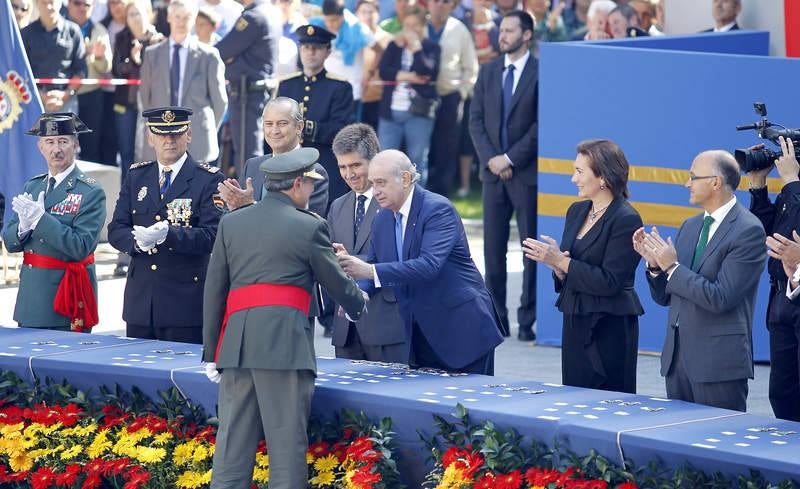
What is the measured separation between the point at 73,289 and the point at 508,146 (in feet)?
11.7

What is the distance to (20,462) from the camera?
7.30 m

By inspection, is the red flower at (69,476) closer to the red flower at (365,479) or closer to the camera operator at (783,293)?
the red flower at (365,479)

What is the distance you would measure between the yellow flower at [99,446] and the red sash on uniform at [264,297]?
0.81 meters

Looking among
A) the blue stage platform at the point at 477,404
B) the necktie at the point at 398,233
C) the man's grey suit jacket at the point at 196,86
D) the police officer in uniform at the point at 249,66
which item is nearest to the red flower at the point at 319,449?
the blue stage platform at the point at 477,404

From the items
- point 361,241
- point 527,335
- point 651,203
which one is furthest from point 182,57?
point 361,241

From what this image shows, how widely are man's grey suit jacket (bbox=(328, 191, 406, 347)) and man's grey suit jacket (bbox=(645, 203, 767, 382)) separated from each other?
1405 millimetres

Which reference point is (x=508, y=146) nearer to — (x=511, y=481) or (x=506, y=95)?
(x=506, y=95)

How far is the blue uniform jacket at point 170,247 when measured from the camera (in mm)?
8133

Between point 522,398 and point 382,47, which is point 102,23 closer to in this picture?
point 382,47

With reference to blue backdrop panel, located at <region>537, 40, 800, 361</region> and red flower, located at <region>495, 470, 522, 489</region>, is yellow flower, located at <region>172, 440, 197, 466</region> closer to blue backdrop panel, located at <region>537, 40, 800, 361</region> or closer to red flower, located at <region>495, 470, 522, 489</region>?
red flower, located at <region>495, 470, 522, 489</region>

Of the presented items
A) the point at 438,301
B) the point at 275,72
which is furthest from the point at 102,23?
the point at 438,301

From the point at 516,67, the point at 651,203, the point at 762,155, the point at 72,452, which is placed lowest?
the point at 72,452

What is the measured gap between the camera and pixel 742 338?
6914 millimetres

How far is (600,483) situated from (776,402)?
2.19 metres
